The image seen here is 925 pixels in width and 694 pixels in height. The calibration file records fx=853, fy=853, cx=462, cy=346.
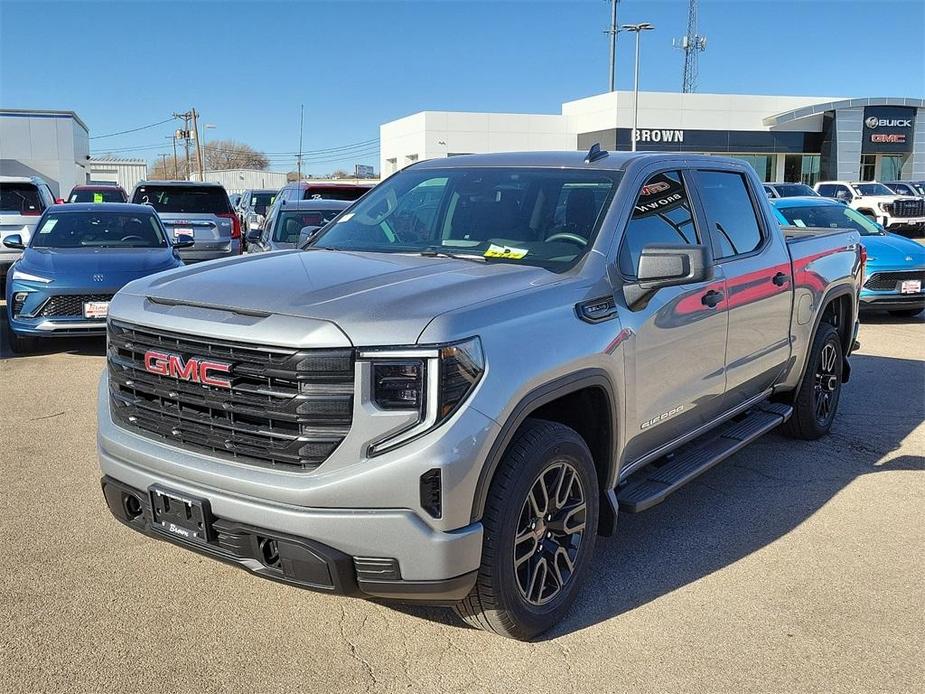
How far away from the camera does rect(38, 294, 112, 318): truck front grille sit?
339 inches

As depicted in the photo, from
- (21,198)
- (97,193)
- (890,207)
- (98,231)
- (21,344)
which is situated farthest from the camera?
(890,207)

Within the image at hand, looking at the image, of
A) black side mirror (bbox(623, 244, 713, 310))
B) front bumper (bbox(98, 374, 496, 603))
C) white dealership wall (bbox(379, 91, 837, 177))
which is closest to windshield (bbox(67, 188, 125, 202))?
black side mirror (bbox(623, 244, 713, 310))

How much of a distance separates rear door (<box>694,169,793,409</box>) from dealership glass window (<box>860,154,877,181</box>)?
47.6 m

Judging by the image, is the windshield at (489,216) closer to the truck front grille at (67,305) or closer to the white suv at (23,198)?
the truck front grille at (67,305)

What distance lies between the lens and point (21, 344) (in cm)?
916

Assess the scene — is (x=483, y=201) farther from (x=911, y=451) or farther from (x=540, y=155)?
(x=911, y=451)

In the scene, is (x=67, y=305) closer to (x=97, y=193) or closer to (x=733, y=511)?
(x=733, y=511)

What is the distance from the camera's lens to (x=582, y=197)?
4145 mm

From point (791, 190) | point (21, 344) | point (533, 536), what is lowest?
point (21, 344)

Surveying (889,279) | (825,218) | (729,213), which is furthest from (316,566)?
(825,218)

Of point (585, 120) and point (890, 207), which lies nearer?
point (890, 207)

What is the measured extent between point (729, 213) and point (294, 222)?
7.18m

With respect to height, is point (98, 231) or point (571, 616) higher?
point (98, 231)

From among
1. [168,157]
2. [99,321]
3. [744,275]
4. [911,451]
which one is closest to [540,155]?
[744,275]
